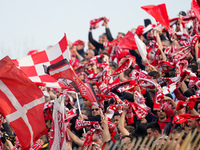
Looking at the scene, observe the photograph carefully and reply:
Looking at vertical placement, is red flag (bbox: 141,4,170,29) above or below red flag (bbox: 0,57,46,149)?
above

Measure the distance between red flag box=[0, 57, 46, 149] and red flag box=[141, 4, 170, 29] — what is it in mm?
4322

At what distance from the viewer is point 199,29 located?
11102 millimetres

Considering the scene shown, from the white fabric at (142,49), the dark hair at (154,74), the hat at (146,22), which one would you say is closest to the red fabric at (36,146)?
the dark hair at (154,74)

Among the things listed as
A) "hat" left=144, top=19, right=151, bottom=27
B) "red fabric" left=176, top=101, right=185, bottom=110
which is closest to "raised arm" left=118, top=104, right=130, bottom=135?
"red fabric" left=176, top=101, right=185, bottom=110

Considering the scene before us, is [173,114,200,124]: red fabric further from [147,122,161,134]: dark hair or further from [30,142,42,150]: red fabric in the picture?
[30,142,42,150]: red fabric

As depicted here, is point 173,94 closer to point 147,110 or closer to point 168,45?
point 147,110

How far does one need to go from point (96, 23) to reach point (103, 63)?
331cm

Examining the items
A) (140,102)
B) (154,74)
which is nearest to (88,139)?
(140,102)

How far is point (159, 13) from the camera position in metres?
12.1

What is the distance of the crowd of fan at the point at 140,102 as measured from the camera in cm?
798

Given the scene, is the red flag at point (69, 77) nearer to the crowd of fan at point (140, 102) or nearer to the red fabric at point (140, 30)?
the crowd of fan at point (140, 102)

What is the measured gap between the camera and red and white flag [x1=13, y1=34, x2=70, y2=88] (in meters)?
9.75

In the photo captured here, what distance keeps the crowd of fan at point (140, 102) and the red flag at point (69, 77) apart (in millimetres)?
369

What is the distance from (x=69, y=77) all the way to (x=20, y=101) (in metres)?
1.08
